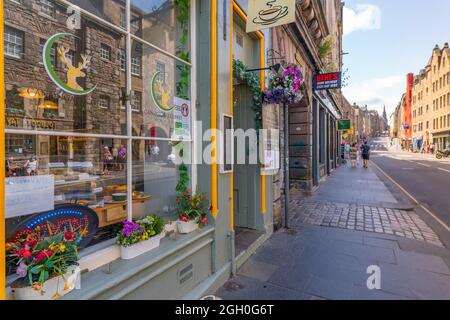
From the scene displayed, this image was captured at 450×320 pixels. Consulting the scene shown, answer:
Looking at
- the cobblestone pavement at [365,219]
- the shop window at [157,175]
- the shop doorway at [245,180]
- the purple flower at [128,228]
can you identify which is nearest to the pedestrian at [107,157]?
the shop window at [157,175]

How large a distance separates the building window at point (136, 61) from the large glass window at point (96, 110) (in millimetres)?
12

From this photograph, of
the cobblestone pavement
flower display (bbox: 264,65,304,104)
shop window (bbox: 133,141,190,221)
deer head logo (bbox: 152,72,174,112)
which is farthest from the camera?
the cobblestone pavement

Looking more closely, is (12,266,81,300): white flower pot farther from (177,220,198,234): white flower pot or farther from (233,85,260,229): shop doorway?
(233,85,260,229): shop doorway

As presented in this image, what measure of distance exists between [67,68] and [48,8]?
514 mm

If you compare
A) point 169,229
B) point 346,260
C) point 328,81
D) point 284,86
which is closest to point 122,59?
point 169,229

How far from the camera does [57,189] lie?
235cm

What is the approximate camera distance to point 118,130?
266cm

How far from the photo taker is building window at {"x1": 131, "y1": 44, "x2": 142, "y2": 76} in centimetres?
272

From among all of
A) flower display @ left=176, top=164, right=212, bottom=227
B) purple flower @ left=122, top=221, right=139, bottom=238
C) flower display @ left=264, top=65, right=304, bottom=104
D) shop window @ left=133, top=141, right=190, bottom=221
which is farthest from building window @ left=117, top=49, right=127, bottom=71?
flower display @ left=264, top=65, right=304, bottom=104

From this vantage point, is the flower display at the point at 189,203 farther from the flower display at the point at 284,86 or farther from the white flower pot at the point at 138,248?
the flower display at the point at 284,86

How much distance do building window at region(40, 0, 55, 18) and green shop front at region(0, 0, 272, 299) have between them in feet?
0.04

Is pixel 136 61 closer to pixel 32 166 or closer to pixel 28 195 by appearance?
pixel 32 166

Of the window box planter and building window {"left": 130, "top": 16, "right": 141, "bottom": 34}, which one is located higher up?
building window {"left": 130, "top": 16, "right": 141, "bottom": 34}
